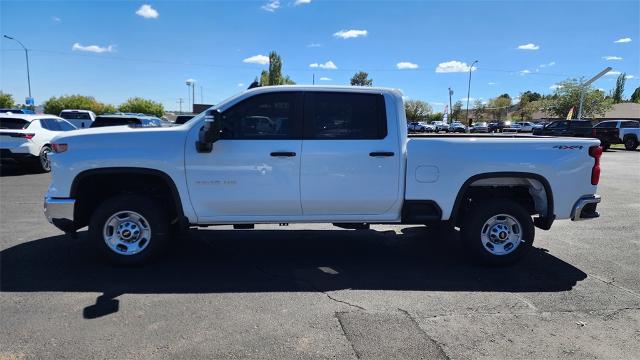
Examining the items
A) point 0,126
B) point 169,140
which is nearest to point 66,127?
point 0,126

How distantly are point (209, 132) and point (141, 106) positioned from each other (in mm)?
81091

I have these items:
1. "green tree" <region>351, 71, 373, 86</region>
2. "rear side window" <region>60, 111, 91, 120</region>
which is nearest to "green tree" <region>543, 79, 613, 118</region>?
"green tree" <region>351, 71, 373, 86</region>

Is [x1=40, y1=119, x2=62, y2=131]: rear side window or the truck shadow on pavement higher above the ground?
[x1=40, y1=119, x2=62, y2=131]: rear side window

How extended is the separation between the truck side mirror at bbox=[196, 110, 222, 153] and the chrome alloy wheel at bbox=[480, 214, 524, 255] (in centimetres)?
317

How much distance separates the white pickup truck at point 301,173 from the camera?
4719 millimetres

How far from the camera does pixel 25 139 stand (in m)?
12.6

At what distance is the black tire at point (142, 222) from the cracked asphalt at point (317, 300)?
172 millimetres

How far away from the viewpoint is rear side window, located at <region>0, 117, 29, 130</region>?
12766mm

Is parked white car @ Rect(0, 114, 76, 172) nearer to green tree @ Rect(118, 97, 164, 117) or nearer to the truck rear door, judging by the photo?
the truck rear door

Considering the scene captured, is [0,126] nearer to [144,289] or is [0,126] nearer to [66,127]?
[66,127]

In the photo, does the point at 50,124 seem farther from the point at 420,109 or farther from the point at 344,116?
the point at 420,109

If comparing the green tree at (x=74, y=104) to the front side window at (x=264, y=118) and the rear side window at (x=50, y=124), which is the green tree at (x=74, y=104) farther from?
the front side window at (x=264, y=118)

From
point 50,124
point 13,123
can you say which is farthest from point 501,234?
point 50,124

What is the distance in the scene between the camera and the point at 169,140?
471cm
